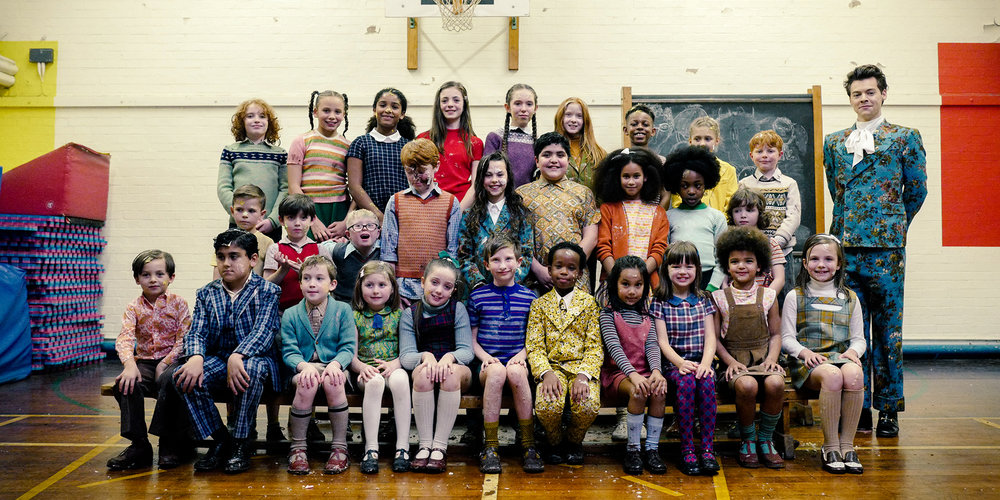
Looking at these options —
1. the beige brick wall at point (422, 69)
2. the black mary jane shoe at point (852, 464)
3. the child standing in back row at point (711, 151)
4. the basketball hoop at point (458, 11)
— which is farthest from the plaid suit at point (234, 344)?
the beige brick wall at point (422, 69)

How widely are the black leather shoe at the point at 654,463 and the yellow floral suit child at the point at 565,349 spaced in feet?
0.91

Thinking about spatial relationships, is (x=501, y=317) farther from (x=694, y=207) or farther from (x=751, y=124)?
(x=751, y=124)

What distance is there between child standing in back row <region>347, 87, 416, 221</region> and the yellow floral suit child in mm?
1216

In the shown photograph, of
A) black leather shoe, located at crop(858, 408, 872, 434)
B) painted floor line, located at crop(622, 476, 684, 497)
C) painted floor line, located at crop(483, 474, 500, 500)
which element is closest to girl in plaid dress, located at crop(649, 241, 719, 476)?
painted floor line, located at crop(622, 476, 684, 497)

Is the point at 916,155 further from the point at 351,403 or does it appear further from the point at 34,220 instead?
the point at 34,220

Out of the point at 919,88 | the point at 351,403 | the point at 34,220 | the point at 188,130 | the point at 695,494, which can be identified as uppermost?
the point at 919,88

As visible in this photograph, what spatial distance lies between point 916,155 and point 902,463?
1.57 m

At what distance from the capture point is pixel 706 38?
6301 millimetres

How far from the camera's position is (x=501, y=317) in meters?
3.18

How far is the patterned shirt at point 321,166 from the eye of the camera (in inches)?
158

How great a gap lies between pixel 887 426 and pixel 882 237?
3.16 feet

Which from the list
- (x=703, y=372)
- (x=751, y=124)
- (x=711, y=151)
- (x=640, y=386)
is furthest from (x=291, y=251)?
(x=751, y=124)

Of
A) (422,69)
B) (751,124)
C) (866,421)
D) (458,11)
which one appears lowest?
(866,421)

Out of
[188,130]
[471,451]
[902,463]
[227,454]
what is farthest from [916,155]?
[188,130]
